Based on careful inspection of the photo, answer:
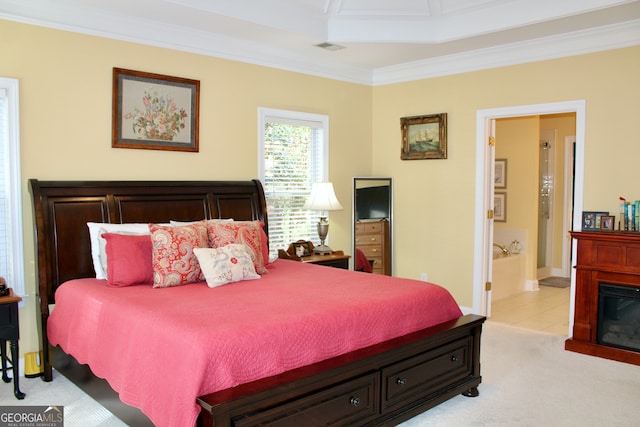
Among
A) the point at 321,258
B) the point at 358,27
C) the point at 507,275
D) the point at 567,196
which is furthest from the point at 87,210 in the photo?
the point at 567,196

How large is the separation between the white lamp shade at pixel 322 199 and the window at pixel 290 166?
0.23 meters

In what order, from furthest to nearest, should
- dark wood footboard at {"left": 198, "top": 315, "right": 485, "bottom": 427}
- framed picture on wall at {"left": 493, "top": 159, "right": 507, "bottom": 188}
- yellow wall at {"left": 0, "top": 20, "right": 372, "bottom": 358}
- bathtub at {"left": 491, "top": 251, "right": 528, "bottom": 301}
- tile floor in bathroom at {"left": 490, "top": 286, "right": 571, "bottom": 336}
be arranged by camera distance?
framed picture on wall at {"left": 493, "top": 159, "right": 507, "bottom": 188}
bathtub at {"left": 491, "top": 251, "right": 528, "bottom": 301}
tile floor in bathroom at {"left": 490, "top": 286, "right": 571, "bottom": 336}
yellow wall at {"left": 0, "top": 20, "right": 372, "bottom": 358}
dark wood footboard at {"left": 198, "top": 315, "right": 485, "bottom": 427}

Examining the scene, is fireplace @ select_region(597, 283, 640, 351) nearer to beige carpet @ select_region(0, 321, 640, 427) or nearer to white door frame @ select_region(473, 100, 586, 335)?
beige carpet @ select_region(0, 321, 640, 427)

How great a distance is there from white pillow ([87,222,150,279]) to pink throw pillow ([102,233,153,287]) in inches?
6.1

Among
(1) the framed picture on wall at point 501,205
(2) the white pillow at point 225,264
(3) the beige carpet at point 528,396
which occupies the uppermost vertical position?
(1) the framed picture on wall at point 501,205

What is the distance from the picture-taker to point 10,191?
12.2 feet

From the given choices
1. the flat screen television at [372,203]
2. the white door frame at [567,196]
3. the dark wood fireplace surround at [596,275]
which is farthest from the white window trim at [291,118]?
the white door frame at [567,196]

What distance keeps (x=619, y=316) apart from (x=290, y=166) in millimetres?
3218

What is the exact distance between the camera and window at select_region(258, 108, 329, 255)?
5277 millimetres

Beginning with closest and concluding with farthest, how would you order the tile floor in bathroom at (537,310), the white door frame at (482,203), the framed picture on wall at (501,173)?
the tile floor in bathroom at (537,310) → the white door frame at (482,203) → the framed picture on wall at (501,173)

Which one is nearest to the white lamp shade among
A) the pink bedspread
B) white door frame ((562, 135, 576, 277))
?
the pink bedspread

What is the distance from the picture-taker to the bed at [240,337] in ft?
7.84

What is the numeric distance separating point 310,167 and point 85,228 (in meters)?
2.48

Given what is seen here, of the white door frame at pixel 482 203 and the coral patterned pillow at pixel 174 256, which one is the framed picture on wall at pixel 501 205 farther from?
the coral patterned pillow at pixel 174 256
